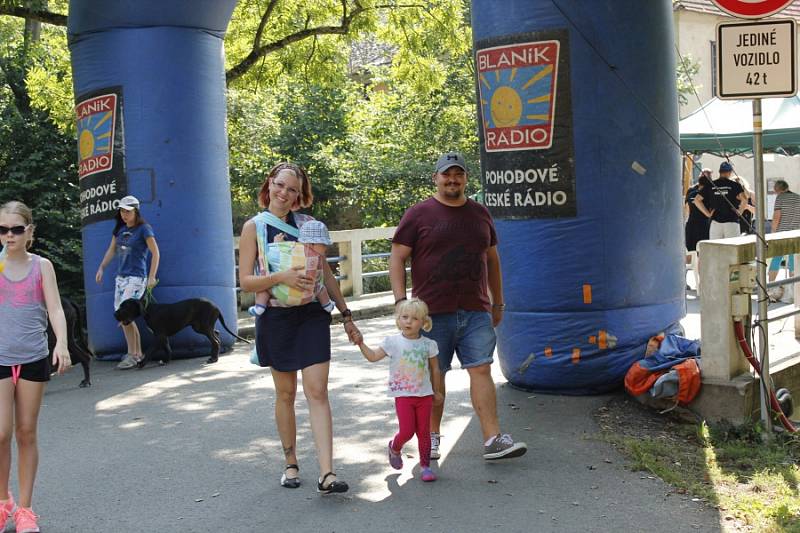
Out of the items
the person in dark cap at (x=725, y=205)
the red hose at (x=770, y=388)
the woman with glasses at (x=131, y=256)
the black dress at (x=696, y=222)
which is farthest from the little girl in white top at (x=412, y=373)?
the black dress at (x=696, y=222)

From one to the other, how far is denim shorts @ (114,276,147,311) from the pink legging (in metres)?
5.51

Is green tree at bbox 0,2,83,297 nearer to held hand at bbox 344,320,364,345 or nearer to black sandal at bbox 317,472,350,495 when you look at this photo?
held hand at bbox 344,320,364,345

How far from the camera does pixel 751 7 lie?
6941 mm

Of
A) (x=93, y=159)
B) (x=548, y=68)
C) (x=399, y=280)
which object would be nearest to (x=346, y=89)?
(x=93, y=159)

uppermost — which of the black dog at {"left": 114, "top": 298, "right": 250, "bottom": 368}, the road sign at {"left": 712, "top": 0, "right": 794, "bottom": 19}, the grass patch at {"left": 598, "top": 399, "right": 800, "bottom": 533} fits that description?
the road sign at {"left": 712, "top": 0, "right": 794, "bottom": 19}

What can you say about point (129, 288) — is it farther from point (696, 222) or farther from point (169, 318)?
point (696, 222)

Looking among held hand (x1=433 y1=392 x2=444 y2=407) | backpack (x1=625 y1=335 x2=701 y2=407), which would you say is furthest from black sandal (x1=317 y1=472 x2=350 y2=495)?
backpack (x1=625 y1=335 x2=701 y2=407)

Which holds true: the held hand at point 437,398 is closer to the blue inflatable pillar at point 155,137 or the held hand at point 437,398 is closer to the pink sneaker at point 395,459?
the pink sneaker at point 395,459

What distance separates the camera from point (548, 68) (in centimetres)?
848

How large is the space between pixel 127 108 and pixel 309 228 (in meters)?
6.13

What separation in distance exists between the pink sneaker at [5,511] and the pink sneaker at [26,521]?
0.27ft

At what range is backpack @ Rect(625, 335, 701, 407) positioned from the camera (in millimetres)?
8008

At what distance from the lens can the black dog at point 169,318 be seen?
11273 mm

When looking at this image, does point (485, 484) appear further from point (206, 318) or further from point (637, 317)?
point (206, 318)
